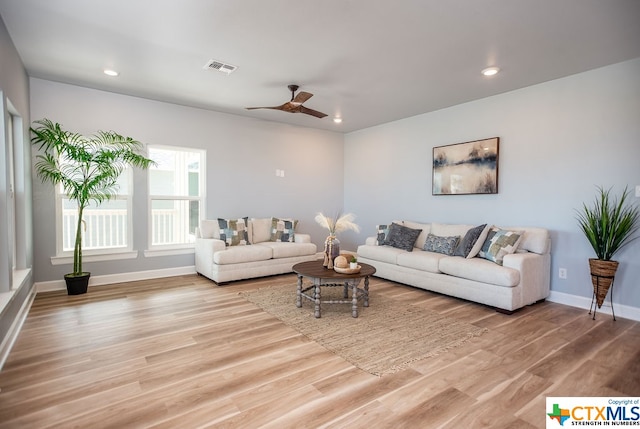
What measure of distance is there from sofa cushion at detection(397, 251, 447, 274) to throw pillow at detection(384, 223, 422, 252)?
24 centimetres

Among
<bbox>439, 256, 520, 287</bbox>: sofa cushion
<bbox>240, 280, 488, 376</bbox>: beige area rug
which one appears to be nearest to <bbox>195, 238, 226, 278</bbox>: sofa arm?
<bbox>240, 280, 488, 376</bbox>: beige area rug

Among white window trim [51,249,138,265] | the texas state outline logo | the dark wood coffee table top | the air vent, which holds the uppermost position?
the air vent

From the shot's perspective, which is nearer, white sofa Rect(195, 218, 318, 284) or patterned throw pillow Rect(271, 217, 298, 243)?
white sofa Rect(195, 218, 318, 284)

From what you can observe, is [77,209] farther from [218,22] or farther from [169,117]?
[218,22]

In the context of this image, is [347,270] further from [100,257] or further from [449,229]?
[100,257]

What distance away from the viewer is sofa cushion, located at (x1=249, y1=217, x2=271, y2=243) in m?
5.43

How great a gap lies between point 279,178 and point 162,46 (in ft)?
10.7

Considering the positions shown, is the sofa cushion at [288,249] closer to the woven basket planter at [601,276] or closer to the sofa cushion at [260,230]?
the sofa cushion at [260,230]

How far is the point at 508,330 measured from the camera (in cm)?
299

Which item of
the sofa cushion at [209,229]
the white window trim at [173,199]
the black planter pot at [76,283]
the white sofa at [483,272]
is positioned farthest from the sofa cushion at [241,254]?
the white sofa at [483,272]

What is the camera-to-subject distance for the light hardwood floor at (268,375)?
5.86 feet

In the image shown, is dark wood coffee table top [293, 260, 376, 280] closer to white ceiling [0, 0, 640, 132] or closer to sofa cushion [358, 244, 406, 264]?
sofa cushion [358, 244, 406, 264]

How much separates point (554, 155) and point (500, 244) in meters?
1.27

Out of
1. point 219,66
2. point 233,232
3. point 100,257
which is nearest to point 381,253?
point 233,232
